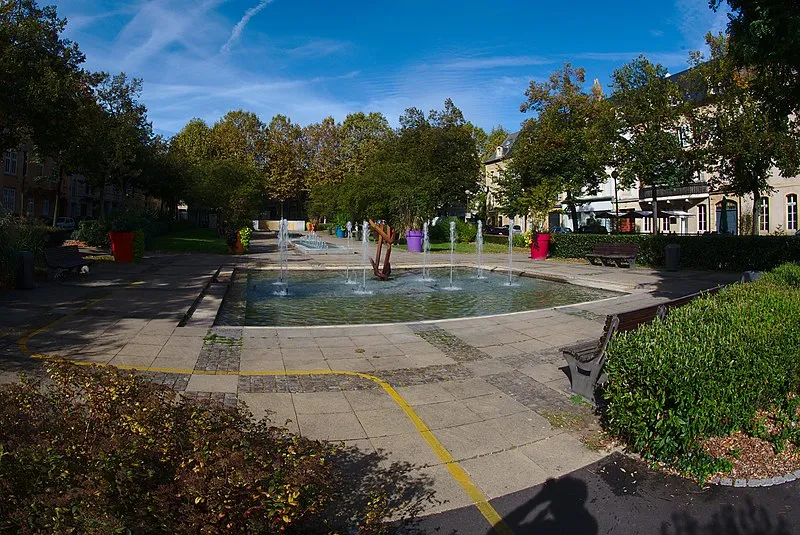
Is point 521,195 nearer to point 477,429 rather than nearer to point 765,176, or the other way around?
point 765,176

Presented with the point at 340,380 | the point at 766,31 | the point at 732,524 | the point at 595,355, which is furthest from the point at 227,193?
the point at 732,524

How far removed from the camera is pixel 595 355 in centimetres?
570

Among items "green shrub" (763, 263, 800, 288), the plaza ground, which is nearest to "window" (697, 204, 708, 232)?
the plaza ground

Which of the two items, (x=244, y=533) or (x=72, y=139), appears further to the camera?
(x=72, y=139)

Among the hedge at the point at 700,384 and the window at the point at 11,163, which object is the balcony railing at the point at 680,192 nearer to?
the hedge at the point at 700,384

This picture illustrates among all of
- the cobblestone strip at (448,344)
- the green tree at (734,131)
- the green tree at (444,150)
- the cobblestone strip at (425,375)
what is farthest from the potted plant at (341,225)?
the cobblestone strip at (425,375)

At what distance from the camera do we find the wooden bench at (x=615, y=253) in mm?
20828

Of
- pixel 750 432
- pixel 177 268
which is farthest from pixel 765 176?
pixel 177 268

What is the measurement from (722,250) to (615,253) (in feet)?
12.3

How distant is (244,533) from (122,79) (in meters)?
42.9

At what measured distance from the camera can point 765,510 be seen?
344 centimetres

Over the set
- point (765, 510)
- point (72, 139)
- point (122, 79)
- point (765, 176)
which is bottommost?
point (765, 510)

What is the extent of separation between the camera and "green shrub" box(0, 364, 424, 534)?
2.15 metres

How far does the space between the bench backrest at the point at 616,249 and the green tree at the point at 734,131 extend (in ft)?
16.7
